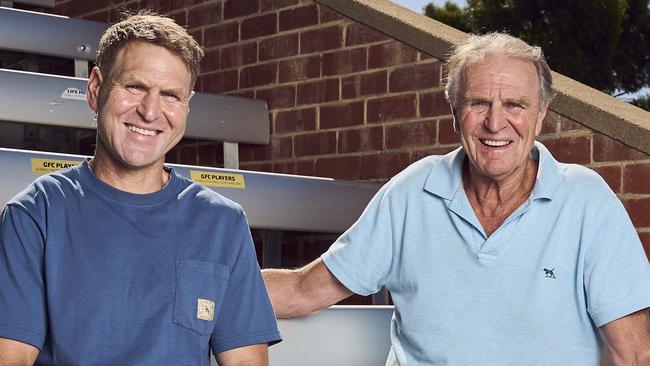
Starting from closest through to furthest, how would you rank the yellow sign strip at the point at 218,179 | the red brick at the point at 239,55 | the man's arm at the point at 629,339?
the man's arm at the point at 629,339
the yellow sign strip at the point at 218,179
the red brick at the point at 239,55

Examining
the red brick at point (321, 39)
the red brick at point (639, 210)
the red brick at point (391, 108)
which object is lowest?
the red brick at point (639, 210)

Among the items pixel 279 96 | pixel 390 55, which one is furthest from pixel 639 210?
pixel 279 96

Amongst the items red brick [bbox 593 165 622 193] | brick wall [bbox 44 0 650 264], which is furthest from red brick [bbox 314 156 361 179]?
red brick [bbox 593 165 622 193]

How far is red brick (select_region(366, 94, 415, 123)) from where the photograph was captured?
4051mm

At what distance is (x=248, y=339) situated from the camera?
220 cm

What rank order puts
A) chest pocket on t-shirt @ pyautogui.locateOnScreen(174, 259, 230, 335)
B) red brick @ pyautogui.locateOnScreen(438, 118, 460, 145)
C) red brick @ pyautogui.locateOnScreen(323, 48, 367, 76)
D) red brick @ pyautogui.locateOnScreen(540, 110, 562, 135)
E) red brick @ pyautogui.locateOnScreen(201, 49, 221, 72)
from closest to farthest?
chest pocket on t-shirt @ pyautogui.locateOnScreen(174, 259, 230, 335) < red brick @ pyautogui.locateOnScreen(540, 110, 562, 135) < red brick @ pyautogui.locateOnScreen(438, 118, 460, 145) < red brick @ pyautogui.locateOnScreen(323, 48, 367, 76) < red brick @ pyautogui.locateOnScreen(201, 49, 221, 72)

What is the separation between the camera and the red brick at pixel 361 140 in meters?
4.14

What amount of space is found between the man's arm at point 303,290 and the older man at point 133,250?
41cm

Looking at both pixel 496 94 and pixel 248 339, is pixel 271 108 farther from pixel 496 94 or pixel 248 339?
pixel 248 339

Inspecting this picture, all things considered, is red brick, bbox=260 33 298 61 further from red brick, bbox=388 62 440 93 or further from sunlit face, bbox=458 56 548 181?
sunlit face, bbox=458 56 548 181

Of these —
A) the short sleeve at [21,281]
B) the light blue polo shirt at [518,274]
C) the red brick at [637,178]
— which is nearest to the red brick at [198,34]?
the red brick at [637,178]

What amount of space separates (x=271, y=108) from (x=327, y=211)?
36.2 inches

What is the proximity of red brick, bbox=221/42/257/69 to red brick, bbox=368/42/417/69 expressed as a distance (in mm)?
647

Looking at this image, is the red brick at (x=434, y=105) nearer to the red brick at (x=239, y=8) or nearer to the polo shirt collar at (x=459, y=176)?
the red brick at (x=239, y=8)
